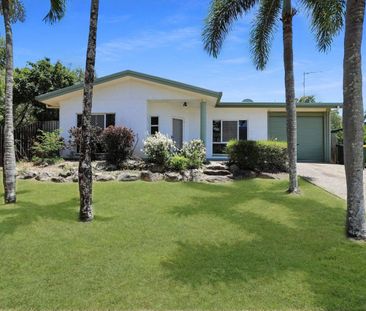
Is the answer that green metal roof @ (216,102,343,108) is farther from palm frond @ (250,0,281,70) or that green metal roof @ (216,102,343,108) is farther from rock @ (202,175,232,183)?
rock @ (202,175,232,183)

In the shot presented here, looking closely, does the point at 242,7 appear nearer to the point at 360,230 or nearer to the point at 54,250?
the point at 360,230

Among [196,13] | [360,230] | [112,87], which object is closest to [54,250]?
[360,230]

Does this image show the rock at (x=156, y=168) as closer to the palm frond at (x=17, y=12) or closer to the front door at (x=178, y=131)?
the front door at (x=178, y=131)

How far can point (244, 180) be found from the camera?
41.1 feet

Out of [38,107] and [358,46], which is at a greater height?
[38,107]

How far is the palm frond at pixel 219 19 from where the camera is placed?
37.5 ft

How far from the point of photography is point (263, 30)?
12.6 metres

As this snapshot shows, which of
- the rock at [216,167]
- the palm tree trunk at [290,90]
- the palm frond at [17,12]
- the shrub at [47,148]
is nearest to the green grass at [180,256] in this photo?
the palm tree trunk at [290,90]

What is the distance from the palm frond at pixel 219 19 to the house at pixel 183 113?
412 centimetres

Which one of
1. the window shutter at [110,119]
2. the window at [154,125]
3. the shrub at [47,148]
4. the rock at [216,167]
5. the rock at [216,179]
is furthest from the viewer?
the window at [154,125]

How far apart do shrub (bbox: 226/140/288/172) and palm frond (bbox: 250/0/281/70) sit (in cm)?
299

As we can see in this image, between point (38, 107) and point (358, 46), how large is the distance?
81.6ft

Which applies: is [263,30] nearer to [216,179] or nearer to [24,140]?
[216,179]

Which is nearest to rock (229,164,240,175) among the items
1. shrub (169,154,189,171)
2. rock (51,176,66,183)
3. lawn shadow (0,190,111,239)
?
shrub (169,154,189,171)
